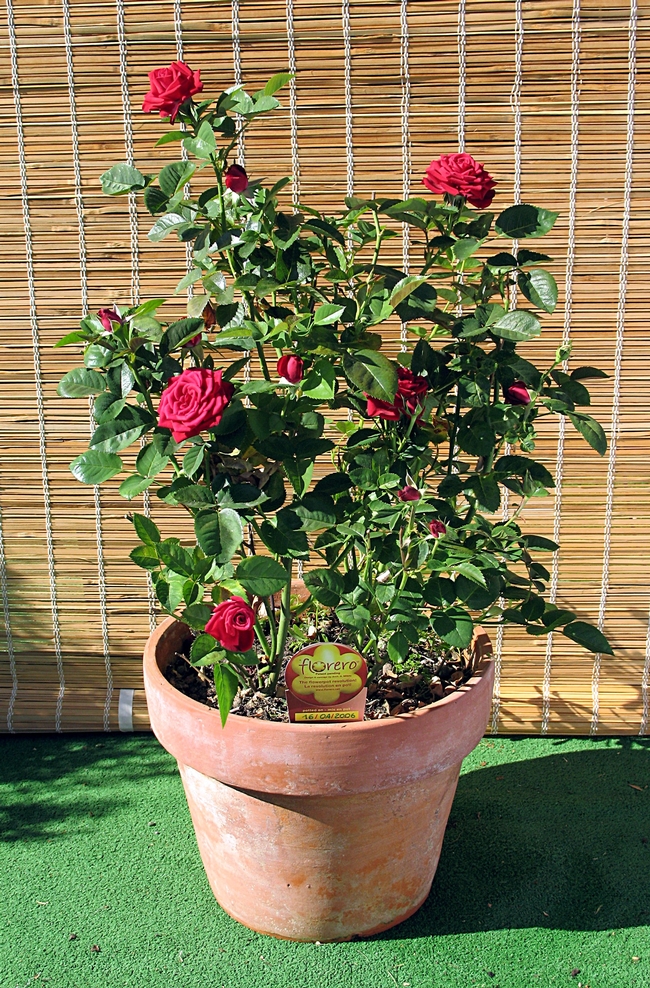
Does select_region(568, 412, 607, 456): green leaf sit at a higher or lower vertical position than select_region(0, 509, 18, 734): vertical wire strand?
higher

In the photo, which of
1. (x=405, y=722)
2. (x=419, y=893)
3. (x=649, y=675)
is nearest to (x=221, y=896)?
(x=419, y=893)

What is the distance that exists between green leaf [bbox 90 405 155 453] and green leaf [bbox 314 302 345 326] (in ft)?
0.89

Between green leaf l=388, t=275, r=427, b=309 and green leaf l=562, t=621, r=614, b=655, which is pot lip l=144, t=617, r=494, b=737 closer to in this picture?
green leaf l=562, t=621, r=614, b=655

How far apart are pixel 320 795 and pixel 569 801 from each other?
2.53 ft

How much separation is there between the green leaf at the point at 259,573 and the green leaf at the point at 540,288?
53 centimetres

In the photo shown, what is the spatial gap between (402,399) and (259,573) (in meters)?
0.32

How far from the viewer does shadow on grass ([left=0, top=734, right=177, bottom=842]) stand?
1864mm

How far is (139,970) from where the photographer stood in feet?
4.82

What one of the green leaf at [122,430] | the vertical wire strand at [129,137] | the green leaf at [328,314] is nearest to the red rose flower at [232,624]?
the green leaf at [122,430]

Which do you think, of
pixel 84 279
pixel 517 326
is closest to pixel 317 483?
pixel 517 326

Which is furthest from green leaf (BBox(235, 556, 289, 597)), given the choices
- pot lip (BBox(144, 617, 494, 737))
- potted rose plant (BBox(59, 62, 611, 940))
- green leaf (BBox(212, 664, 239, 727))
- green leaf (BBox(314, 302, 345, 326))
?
green leaf (BBox(314, 302, 345, 326))

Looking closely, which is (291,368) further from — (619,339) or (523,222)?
(619,339)

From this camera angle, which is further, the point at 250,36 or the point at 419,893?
the point at 250,36

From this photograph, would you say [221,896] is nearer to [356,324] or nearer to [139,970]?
[139,970]
